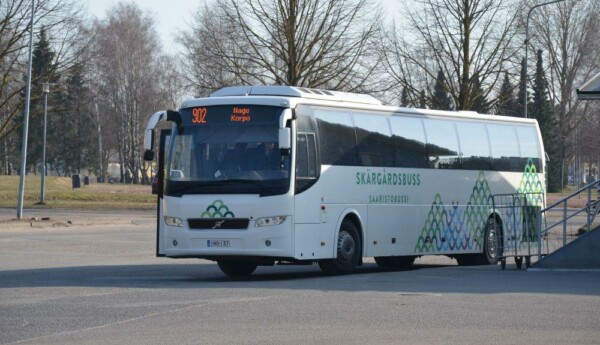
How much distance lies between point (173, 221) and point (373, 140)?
4433 millimetres

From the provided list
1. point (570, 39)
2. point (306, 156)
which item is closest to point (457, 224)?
point (306, 156)

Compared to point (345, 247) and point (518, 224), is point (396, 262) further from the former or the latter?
point (345, 247)

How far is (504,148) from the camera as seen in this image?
2602 cm

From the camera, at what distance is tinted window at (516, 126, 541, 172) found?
87.5 feet

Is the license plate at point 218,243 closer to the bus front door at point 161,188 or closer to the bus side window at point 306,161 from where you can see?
the bus front door at point 161,188

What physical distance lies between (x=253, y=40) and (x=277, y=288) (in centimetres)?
3034

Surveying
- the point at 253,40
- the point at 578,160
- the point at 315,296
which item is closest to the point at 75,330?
the point at 315,296

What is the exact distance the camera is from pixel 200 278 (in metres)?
19.8

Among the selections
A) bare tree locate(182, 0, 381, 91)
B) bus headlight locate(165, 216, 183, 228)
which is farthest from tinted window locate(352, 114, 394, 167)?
bare tree locate(182, 0, 381, 91)

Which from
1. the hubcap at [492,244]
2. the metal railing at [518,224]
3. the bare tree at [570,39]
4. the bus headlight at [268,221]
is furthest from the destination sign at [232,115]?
the bare tree at [570,39]

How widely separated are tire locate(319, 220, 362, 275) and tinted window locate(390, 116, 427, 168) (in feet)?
7.57

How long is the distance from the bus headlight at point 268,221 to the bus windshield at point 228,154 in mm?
394

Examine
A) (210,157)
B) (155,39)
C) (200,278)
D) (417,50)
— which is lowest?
(200,278)

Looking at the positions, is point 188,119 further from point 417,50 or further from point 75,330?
point 417,50
